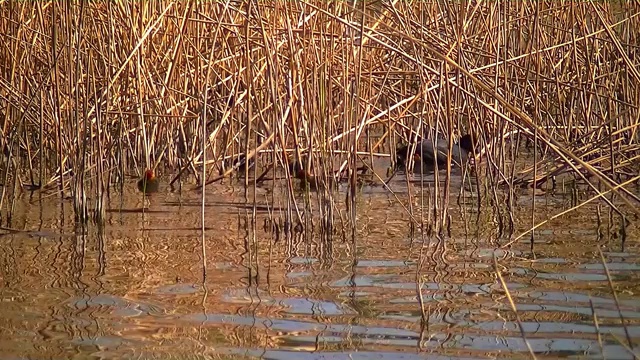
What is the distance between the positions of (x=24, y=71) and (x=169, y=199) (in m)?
1.17

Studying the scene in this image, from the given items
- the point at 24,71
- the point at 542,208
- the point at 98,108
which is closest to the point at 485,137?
the point at 542,208

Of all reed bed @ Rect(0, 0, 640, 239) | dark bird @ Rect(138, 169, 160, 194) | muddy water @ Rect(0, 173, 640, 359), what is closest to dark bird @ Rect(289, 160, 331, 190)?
reed bed @ Rect(0, 0, 640, 239)

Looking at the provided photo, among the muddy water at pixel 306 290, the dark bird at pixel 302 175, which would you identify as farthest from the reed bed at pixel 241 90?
the muddy water at pixel 306 290

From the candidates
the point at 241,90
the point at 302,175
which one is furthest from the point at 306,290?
the point at 241,90

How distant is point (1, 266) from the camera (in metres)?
4.32

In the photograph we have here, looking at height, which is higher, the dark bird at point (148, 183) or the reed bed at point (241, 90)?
the reed bed at point (241, 90)

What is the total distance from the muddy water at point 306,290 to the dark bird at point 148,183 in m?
0.54

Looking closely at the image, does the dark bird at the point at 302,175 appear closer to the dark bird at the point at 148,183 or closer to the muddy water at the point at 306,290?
the muddy water at the point at 306,290

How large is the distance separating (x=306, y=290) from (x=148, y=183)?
2663mm

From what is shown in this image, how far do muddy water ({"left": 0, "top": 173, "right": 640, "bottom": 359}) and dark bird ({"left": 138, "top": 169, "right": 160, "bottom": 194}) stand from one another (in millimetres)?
536

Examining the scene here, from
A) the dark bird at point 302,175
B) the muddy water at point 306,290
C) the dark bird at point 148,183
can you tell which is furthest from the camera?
the dark bird at point 148,183

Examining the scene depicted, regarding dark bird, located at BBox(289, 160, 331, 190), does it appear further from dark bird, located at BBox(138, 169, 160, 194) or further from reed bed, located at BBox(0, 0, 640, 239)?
dark bird, located at BBox(138, 169, 160, 194)

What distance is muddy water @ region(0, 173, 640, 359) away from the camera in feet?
10.1

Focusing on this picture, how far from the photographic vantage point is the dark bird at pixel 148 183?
20.3ft
